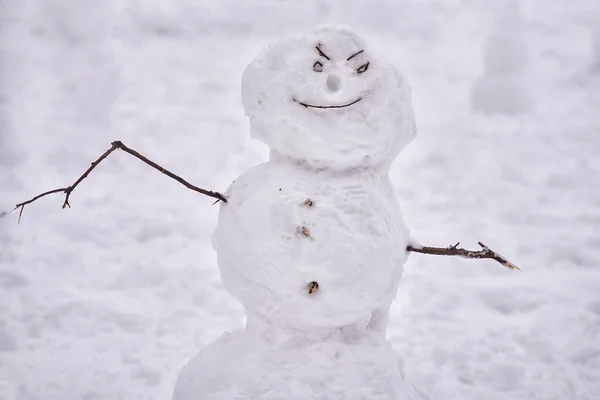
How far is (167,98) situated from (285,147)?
250cm

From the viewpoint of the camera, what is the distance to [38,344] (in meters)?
2.13

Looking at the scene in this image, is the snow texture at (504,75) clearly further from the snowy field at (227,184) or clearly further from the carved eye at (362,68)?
the carved eye at (362,68)

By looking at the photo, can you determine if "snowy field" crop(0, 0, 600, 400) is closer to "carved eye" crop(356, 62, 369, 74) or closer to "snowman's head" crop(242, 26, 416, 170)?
"snowman's head" crop(242, 26, 416, 170)

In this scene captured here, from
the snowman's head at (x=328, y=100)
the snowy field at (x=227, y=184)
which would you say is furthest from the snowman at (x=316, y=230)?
the snowy field at (x=227, y=184)

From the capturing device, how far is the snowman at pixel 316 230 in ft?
4.03

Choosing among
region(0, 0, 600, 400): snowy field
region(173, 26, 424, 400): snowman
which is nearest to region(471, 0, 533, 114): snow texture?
region(0, 0, 600, 400): snowy field

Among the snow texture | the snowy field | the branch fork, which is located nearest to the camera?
the branch fork

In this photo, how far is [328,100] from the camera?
1231 mm

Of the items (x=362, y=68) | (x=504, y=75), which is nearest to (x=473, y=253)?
(x=362, y=68)

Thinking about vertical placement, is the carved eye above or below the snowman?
above

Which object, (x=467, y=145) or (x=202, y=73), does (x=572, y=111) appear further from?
(x=202, y=73)

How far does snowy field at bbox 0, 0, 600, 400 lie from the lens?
2143mm

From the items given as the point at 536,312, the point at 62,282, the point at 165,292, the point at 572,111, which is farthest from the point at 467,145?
the point at 62,282

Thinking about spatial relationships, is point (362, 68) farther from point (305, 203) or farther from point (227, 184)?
point (227, 184)
